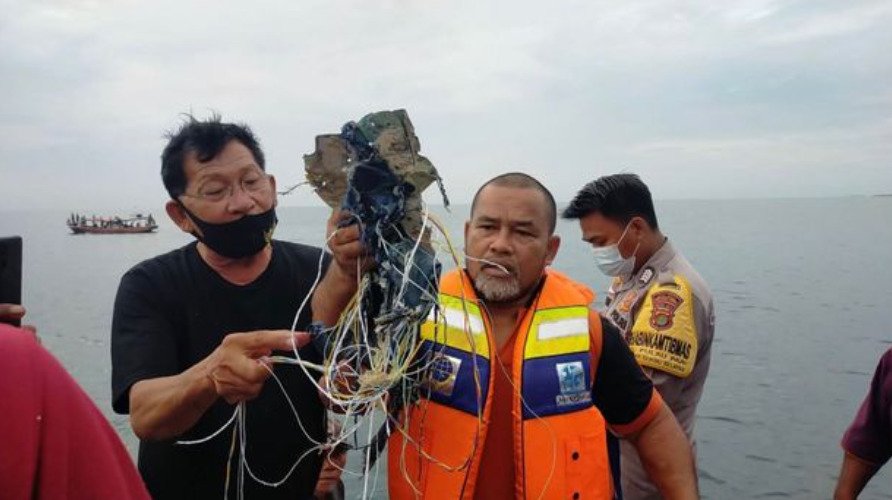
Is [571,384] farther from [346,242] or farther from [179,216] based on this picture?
[179,216]

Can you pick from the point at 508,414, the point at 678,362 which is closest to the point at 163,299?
the point at 508,414

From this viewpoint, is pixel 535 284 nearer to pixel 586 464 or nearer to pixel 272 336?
pixel 586 464

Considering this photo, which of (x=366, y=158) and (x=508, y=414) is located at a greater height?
(x=366, y=158)

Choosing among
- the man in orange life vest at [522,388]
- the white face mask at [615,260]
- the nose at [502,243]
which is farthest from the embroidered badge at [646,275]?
the nose at [502,243]

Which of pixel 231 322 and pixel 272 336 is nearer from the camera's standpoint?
pixel 272 336

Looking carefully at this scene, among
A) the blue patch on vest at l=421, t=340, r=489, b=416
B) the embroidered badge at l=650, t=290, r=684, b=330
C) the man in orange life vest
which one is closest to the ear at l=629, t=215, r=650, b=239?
the embroidered badge at l=650, t=290, r=684, b=330

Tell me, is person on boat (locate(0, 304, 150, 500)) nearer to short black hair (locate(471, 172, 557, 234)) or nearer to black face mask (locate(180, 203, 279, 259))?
black face mask (locate(180, 203, 279, 259))

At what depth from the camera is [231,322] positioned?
9.78ft

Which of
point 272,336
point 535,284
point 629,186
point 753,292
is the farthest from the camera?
point 753,292

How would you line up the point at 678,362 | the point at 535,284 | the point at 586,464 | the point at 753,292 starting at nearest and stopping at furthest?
1. the point at 586,464
2. the point at 535,284
3. the point at 678,362
4. the point at 753,292

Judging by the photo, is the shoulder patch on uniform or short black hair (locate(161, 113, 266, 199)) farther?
the shoulder patch on uniform

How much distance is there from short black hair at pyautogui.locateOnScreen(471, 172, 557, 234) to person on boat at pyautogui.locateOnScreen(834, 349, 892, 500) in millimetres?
2034

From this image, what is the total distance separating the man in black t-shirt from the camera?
2.79 m

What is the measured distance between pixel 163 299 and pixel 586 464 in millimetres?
2096
